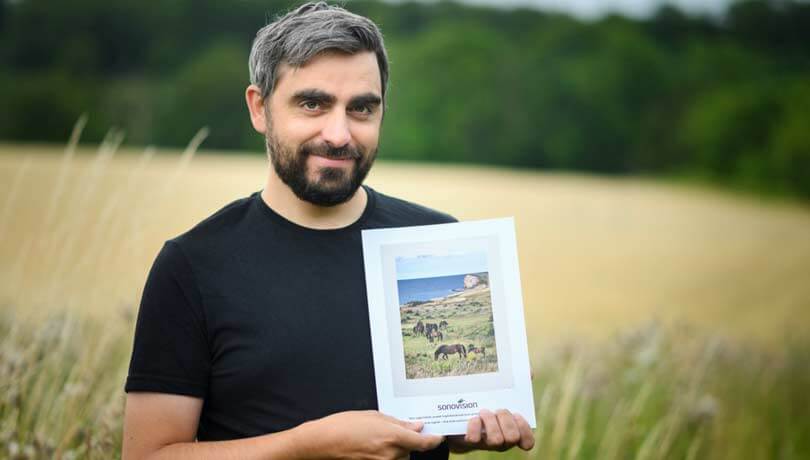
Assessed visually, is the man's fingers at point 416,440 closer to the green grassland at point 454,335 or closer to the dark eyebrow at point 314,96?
the green grassland at point 454,335

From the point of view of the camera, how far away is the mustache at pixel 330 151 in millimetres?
1776

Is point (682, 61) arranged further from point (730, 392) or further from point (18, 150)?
point (730, 392)

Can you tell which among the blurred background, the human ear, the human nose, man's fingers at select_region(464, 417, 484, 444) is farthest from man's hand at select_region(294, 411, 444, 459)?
the blurred background

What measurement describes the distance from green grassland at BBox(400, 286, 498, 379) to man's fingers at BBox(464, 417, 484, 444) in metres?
0.11

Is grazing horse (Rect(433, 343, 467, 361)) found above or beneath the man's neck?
beneath

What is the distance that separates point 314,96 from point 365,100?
0.11 metres

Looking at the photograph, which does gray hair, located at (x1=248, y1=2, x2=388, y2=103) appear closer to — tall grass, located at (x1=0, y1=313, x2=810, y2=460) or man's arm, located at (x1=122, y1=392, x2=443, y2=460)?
man's arm, located at (x1=122, y1=392, x2=443, y2=460)

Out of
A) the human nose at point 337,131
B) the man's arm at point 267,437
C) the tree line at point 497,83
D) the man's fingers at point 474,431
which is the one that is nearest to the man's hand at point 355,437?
the man's arm at point 267,437

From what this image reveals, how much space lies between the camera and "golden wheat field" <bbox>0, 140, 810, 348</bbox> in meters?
11.1

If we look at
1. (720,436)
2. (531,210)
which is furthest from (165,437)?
(531,210)

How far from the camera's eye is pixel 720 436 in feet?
17.0

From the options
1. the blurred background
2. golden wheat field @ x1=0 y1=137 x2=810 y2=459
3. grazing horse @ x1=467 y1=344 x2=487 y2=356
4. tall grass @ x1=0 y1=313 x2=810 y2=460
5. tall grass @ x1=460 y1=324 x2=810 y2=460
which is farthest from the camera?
the blurred background

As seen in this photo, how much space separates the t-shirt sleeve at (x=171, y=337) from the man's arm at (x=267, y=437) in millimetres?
31

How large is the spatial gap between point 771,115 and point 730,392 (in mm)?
19051
